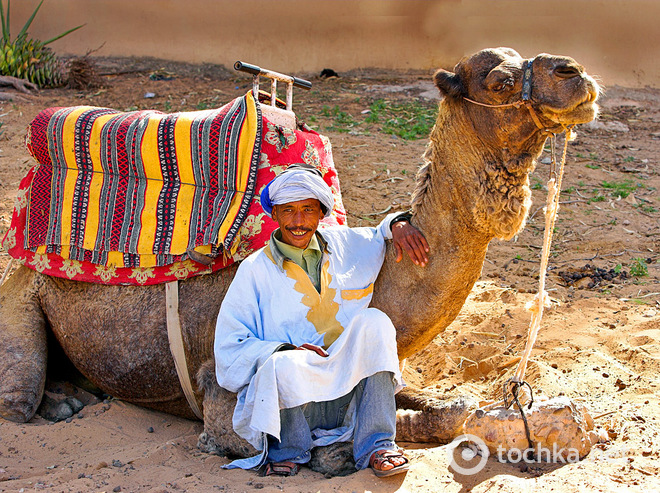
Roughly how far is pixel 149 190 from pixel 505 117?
207 centimetres

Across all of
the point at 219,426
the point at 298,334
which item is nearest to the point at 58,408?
the point at 219,426

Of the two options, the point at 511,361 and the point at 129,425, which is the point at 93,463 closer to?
the point at 129,425

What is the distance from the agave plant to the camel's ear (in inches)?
325

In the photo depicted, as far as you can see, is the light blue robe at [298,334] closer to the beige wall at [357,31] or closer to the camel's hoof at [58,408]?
the camel's hoof at [58,408]

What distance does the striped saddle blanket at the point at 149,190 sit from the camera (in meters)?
4.16

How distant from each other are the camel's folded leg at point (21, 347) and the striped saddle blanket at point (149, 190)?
25 centimetres

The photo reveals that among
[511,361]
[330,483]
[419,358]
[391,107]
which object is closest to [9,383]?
[330,483]

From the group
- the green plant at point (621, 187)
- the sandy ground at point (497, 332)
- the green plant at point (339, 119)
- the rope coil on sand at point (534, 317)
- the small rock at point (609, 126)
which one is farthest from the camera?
the small rock at point (609, 126)

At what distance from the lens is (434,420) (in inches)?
144

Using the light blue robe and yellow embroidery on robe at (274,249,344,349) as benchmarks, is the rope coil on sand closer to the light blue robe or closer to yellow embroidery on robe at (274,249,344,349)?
the light blue robe

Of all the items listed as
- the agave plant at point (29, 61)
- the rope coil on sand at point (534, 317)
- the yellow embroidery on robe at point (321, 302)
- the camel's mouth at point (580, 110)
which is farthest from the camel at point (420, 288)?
the agave plant at point (29, 61)

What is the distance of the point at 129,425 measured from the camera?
13.9 feet

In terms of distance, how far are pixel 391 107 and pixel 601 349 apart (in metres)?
6.08

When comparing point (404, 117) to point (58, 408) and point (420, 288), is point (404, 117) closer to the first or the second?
point (420, 288)
